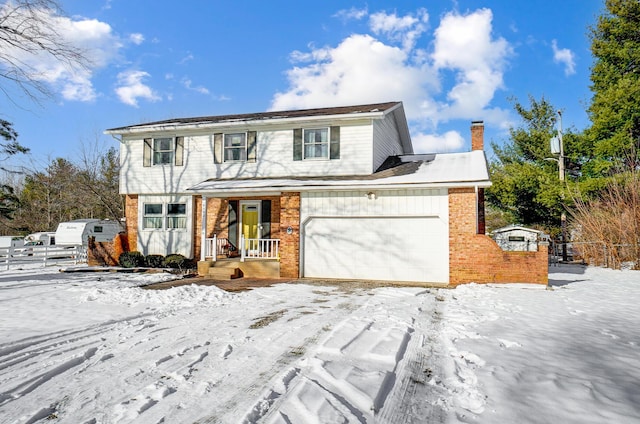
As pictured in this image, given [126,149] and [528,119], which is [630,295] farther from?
[528,119]

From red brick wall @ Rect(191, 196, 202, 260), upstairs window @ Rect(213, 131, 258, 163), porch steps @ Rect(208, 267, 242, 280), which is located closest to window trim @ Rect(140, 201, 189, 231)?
red brick wall @ Rect(191, 196, 202, 260)

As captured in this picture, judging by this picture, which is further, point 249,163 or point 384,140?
point 384,140

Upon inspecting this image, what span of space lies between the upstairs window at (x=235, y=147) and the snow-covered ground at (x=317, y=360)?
322 inches

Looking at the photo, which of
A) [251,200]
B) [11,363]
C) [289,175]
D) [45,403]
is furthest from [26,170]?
[45,403]

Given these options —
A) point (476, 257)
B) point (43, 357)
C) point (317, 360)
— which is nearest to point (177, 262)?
point (43, 357)

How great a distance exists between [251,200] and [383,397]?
484 inches

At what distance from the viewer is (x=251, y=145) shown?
15320 mm

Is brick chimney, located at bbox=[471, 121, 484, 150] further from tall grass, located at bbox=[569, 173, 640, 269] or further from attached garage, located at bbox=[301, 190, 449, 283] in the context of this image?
tall grass, located at bbox=[569, 173, 640, 269]

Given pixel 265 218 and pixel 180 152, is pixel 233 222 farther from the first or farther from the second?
pixel 180 152

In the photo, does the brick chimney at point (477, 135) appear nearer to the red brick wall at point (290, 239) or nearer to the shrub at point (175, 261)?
the red brick wall at point (290, 239)

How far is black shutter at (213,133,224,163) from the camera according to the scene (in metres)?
15.6

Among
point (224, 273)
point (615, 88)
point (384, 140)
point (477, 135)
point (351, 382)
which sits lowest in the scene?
point (224, 273)

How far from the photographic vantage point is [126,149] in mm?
16812

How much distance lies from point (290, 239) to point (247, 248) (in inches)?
105
